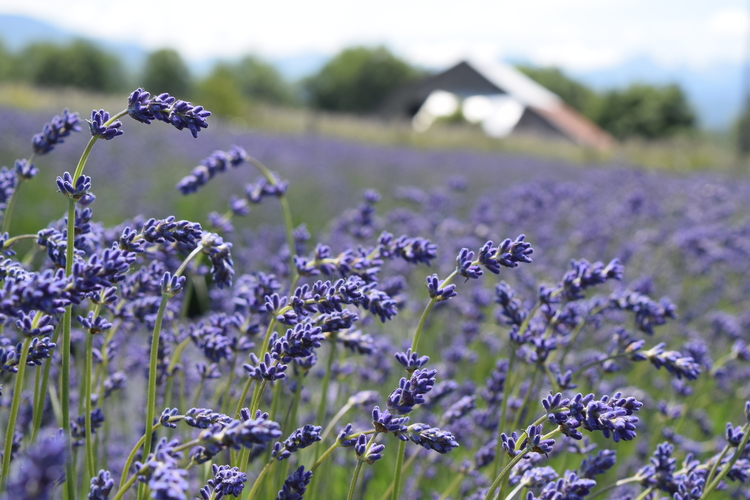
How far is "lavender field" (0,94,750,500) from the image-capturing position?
0.96 m

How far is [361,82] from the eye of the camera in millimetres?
60594

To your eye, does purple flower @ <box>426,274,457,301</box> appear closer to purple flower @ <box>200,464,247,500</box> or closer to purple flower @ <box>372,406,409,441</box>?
purple flower @ <box>372,406,409,441</box>

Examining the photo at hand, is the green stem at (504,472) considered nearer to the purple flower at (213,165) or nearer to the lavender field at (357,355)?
the lavender field at (357,355)

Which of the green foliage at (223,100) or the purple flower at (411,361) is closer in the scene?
the purple flower at (411,361)

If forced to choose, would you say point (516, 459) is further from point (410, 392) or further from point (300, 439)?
point (300, 439)

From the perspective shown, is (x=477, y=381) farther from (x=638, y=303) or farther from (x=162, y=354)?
(x=162, y=354)

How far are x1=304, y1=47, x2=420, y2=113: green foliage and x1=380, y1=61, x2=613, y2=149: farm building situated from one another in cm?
884

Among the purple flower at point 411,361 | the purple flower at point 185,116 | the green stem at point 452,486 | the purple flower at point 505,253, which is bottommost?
the green stem at point 452,486

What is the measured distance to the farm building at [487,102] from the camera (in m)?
46.2

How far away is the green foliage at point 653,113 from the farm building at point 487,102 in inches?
210

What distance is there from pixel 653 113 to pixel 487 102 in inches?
574

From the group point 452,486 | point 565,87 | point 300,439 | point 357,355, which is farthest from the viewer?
point 565,87

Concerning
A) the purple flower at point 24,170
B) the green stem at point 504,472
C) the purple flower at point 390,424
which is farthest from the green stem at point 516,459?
the purple flower at point 24,170

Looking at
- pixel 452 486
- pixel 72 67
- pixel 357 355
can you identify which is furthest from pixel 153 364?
pixel 72 67
